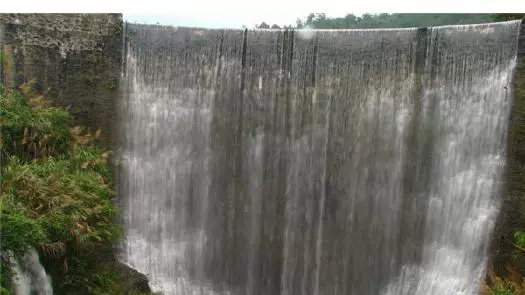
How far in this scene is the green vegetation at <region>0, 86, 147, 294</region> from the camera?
5223mm

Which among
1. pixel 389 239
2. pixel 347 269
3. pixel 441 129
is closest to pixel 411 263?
pixel 389 239

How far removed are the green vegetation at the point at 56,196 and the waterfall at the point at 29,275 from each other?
112mm

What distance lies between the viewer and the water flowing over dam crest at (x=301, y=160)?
25.5ft

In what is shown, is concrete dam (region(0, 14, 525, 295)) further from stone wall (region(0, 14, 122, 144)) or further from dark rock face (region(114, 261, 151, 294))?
dark rock face (region(114, 261, 151, 294))

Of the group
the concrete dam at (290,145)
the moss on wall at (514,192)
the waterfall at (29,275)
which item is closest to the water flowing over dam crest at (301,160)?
the concrete dam at (290,145)

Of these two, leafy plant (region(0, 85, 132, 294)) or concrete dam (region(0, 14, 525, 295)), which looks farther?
concrete dam (region(0, 14, 525, 295))

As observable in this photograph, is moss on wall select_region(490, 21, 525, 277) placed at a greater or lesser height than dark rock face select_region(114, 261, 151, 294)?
greater

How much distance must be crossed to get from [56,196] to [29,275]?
0.82 m

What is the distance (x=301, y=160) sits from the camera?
836 centimetres

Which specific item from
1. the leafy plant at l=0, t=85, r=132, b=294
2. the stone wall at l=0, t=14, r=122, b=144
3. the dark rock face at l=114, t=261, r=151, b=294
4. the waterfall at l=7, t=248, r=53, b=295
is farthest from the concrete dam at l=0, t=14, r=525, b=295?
the waterfall at l=7, t=248, r=53, b=295

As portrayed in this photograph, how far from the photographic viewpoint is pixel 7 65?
7.58 metres

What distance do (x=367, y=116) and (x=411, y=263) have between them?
7.31 feet

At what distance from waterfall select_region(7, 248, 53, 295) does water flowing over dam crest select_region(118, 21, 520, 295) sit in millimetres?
2706

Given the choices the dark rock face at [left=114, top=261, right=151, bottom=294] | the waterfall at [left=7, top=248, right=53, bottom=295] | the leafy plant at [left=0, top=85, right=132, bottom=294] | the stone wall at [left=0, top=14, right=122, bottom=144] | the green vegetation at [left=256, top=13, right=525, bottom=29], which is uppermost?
the green vegetation at [left=256, top=13, right=525, bottom=29]
